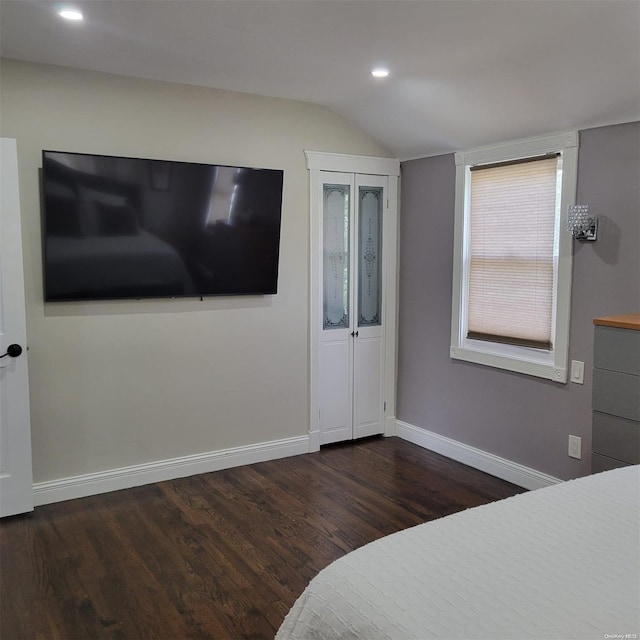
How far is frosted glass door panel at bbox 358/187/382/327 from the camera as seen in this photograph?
4.53 m

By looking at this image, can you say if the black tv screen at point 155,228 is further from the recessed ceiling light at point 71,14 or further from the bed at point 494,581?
the bed at point 494,581

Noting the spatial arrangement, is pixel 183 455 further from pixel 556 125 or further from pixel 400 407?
pixel 556 125

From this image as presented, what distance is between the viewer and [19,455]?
3271 millimetres

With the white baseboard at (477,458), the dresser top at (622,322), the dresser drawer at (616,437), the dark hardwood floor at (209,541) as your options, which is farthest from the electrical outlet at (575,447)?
the dresser top at (622,322)

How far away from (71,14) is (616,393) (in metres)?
2.99

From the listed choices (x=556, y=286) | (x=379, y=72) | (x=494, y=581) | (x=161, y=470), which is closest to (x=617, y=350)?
(x=556, y=286)

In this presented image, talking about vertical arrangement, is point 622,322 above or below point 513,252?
below

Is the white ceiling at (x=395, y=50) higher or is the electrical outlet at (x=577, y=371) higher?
the white ceiling at (x=395, y=50)

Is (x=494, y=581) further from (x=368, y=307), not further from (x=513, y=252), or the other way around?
(x=368, y=307)

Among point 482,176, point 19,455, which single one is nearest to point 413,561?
point 19,455

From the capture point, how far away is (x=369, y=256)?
459cm

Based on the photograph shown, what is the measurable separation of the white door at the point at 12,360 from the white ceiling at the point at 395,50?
0.75 m

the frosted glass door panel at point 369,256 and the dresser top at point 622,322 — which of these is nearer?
the dresser top at point 622,322

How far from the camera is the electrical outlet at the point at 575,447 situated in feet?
11.3
